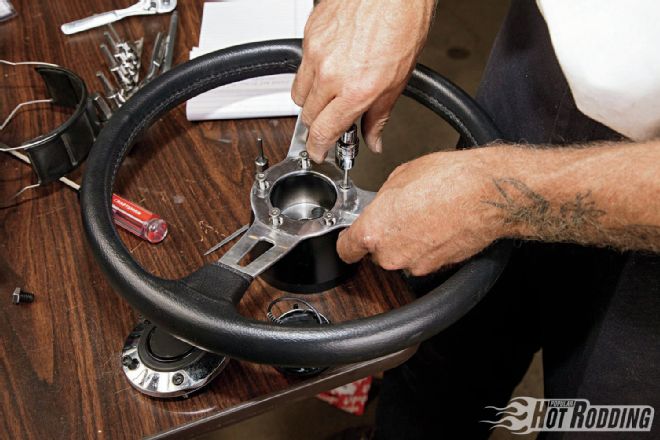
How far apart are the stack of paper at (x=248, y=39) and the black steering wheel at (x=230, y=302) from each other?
0.59 feet

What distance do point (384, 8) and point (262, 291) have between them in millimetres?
352

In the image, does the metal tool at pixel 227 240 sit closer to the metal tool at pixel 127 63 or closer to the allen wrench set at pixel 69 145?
the allen wrench set at pixel 69 145

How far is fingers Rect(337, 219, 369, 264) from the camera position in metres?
0.62

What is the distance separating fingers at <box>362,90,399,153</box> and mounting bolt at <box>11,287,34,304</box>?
43 centimetres

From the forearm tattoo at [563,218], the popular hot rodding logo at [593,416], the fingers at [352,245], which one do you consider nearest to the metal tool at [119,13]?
the fingers at [352,245]

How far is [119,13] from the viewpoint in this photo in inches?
38.5

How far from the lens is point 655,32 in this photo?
22.2 inches

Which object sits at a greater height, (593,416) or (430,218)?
(430,218)

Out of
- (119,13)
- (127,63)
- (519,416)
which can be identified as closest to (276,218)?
(127,63)

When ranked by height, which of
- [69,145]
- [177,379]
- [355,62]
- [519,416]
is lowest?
[519,416]

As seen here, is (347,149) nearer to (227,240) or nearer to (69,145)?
A: (227,240)

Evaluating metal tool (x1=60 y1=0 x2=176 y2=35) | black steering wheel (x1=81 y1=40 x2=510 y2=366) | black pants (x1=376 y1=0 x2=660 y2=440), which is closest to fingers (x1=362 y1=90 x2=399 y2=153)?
black steering wheel (x1=81 y1=40 x2=510 y2=366)

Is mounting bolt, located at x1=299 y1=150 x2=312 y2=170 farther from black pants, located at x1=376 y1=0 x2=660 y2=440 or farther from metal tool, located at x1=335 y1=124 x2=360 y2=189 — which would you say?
black pants, located at x1=376 y1=0 x2=660 y2=440

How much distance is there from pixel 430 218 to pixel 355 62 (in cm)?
21
